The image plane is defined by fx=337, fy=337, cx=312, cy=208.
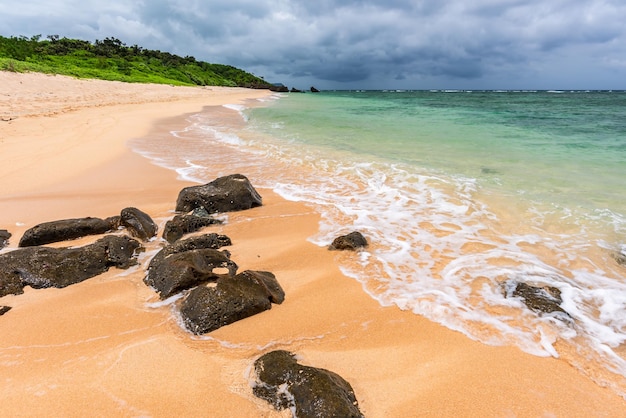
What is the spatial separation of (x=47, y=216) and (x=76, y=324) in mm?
3255

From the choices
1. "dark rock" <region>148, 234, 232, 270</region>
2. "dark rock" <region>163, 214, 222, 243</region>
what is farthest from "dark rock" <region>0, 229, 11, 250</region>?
"dark rock" <region>148, 234, 232, 270</region>

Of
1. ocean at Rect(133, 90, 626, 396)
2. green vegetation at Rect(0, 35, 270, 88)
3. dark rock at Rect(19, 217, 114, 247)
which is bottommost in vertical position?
ocean at Rect(133, 90, 626, 396)

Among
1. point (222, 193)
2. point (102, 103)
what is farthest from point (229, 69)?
point (222, 193)

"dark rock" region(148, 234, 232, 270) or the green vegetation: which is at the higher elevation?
the green vegetation

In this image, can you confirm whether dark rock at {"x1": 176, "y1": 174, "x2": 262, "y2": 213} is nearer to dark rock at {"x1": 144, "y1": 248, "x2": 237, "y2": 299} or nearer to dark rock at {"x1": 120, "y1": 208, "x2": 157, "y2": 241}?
dark rock at {"x1": 120, "y1": 208, "x2": 157, "y2": 241}

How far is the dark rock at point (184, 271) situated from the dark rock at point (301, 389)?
124cm

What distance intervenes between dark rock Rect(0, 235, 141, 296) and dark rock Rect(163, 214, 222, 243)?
0.66 m

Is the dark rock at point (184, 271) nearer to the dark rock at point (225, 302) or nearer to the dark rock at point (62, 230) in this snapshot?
the dark rock at point (225, 302)

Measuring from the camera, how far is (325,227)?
5297 millimetres

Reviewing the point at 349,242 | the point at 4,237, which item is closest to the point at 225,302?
the point at 349,242

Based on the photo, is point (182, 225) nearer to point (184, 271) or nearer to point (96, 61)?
point (184, 271)

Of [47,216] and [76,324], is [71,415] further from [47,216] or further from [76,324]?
[47,216]

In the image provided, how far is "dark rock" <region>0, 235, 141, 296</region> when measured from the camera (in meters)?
3.47

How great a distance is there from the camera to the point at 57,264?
3.64 metres
